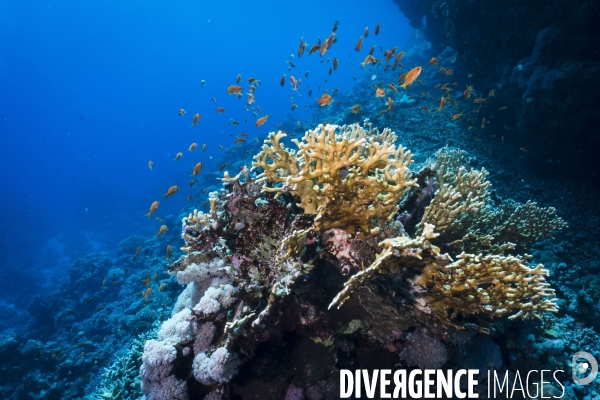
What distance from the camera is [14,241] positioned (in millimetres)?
34250

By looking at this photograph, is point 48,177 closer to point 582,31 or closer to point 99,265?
point 99,265

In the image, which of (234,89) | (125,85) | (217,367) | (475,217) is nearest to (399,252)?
(217,367)

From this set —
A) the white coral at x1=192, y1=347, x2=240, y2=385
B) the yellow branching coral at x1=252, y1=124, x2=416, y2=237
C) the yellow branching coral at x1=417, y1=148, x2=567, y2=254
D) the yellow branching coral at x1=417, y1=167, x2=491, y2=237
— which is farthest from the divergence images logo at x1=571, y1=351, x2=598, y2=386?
the white coral at x1=192, y1=347, x2=240, y2=385

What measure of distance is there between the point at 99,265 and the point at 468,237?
77.1 ft

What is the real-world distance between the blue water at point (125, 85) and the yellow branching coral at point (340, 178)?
41096mm

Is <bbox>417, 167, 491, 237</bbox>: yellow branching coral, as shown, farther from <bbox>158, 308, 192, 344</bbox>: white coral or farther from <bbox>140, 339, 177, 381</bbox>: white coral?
<bbox>140, 339, 177, 381</bbox>: white coral

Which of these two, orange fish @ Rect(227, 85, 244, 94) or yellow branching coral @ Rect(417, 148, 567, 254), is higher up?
orange fish @ Rect(227, 85, 244, 94)

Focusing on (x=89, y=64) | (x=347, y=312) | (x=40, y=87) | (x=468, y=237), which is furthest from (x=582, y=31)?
(x=40, y=87)

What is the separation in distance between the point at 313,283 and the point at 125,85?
686 feet

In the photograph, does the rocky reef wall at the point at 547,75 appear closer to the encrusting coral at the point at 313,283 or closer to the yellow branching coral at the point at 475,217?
the yellow branching coral at the point at 475,217

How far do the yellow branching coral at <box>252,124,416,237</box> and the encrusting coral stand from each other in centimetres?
1

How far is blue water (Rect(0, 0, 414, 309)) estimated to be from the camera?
74875 mm

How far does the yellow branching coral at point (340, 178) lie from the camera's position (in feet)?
7.59

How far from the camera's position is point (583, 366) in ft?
14.4
